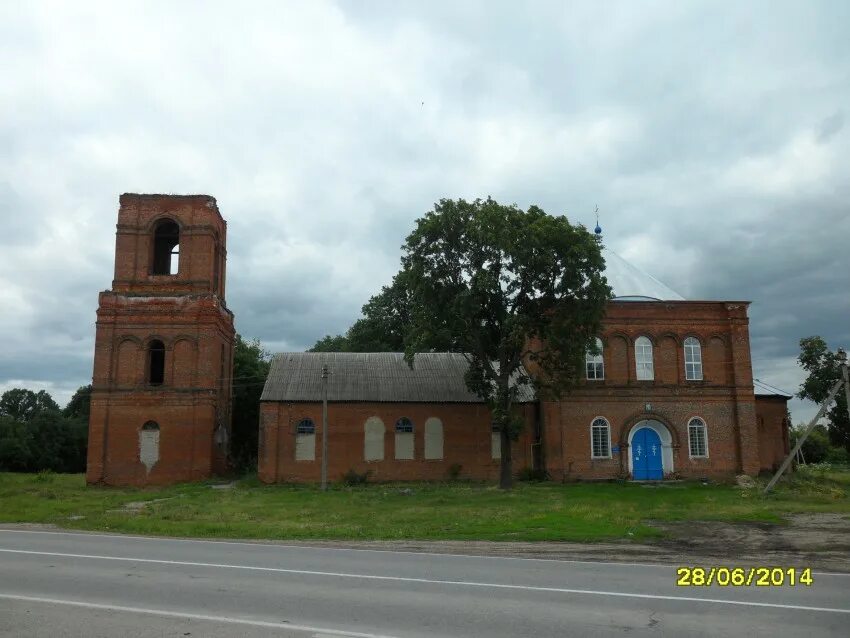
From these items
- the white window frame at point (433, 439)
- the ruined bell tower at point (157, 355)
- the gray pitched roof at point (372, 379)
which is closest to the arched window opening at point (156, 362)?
the ruined bell tower at point (157, 355)

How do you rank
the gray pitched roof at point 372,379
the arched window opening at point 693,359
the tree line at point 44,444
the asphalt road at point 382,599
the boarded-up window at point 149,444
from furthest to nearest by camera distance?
the tree line at point 44,444
the gray pitched roof at point 372,379
the arched window opening at point 693,359
the boarded-up window at point 149,444
the asphalt road at point 382,599

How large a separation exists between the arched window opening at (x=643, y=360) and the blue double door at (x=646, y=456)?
2.56 m

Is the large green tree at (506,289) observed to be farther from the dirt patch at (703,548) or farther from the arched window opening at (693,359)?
the dirt patch at (703,548)

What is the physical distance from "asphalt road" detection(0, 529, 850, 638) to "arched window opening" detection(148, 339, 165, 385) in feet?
77.7

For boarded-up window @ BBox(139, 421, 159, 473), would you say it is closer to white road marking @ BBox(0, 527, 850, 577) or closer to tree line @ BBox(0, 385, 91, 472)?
white road marking @ BBox(0, 527, 850, 577)


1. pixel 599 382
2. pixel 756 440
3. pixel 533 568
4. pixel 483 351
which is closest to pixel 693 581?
pixel 533 568

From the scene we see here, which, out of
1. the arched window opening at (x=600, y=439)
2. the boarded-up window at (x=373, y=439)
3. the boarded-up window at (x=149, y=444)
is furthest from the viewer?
the boarded-up window at (x=373, y=439)

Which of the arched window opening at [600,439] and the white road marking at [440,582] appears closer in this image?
the white road marking at [440,582]

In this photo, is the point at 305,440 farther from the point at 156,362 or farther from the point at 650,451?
the point at 650,451

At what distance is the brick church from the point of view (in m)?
33.5

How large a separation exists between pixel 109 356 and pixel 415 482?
1612 centimetres

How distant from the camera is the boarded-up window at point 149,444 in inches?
1335

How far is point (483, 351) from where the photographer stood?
97.7ft

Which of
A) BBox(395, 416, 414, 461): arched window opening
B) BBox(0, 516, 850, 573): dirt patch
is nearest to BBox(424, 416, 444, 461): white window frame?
BBox(395, 416, 414, 461): arched window opening
